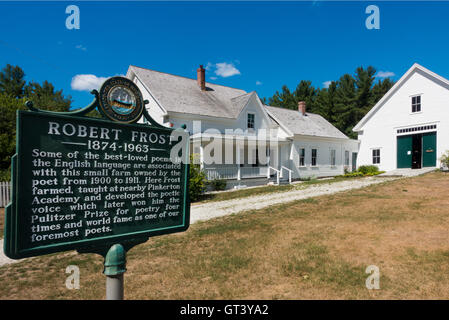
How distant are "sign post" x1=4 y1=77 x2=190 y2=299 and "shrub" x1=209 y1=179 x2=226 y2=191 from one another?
44.9ft

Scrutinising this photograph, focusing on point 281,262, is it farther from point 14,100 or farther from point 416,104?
point 14,100

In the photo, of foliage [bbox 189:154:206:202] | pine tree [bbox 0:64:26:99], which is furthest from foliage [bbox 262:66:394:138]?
pine tree [bbox 0:64:26:99]

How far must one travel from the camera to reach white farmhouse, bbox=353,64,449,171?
19.1 metres

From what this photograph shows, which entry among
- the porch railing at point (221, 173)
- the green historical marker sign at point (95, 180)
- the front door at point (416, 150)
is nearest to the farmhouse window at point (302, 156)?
the porch railing at point (221, 173)

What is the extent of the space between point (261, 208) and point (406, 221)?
4740 millimetres

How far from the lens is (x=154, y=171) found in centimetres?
334

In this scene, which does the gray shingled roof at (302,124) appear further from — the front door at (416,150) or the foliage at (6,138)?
the foliage at (6,138)

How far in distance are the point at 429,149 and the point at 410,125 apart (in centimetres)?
224

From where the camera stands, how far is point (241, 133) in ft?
68.5

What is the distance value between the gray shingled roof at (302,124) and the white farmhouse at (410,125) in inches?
137

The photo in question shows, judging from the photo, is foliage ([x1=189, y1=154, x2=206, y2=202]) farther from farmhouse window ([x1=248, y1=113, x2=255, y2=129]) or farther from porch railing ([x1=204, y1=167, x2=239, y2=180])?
farmhouse window ([x1=248, y1=113, x2=255, y2=129])

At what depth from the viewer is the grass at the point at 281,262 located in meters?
4.06
